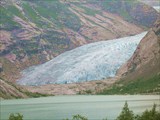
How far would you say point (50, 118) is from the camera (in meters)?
130

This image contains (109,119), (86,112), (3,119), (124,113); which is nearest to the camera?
(124,113)

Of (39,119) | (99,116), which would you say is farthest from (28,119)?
(99,116)

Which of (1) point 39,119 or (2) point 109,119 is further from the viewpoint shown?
(1) point 39,119

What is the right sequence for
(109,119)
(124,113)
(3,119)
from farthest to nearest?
1. (3,119)
2. (109,119)
3. (124,113)

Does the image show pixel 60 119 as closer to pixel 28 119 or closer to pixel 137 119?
pixel 28 119

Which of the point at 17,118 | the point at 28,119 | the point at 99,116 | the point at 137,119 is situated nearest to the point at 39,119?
the point at 28,119

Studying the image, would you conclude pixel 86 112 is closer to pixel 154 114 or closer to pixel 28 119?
pixel 28 119

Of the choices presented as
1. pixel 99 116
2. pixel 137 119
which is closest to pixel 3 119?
pixel 99 116

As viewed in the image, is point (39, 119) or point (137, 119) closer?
point (137, 119)

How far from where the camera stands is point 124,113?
71.1m

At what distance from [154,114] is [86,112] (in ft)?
222

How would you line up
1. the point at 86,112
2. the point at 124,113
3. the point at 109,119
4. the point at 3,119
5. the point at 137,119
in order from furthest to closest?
the point at 86,112
the point at 3,119
the point at 109,119
the point at 137,119
the point at 124,113

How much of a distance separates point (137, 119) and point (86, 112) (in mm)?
65143

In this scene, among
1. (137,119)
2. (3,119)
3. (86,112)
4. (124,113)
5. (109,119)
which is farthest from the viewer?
(86,112)
